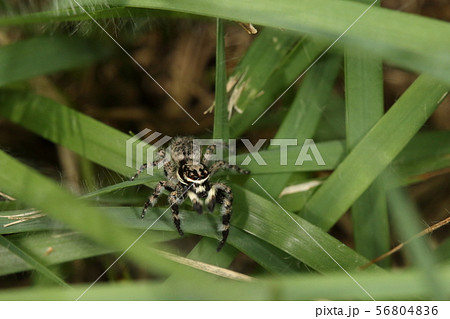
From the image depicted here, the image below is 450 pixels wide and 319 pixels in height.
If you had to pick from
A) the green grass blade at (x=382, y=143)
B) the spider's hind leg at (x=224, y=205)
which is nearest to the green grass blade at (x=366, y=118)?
the green grass blade at (x=382, y=143)

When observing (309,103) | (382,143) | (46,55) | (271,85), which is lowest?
(382,143)

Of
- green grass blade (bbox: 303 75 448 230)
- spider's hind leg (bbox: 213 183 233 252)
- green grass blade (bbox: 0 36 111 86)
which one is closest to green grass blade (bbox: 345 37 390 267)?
green grass blade (bbox: 303 75 448 230)

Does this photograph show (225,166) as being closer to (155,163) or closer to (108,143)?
(155,163)

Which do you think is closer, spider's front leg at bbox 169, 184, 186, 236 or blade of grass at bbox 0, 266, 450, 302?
blade of grass at bbox 0, 266, 450, 302

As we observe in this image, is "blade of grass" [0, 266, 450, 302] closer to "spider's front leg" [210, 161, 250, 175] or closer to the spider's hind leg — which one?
the spider's hind leg

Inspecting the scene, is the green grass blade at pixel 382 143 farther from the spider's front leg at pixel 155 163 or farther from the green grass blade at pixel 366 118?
the spider's front leg at pixel 155 163

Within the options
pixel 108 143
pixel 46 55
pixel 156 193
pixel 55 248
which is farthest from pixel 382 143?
pixel 46 55
